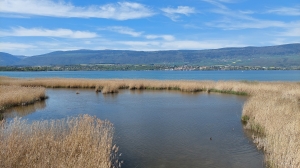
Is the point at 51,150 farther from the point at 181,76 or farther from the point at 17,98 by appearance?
the point at 181,76

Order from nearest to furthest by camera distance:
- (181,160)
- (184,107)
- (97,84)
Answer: (181,160) < (184,107) < (97,84)

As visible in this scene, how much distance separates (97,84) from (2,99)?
1538 centimetres

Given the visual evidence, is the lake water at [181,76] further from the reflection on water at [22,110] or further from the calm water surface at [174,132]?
the reflection on water at [22,110]

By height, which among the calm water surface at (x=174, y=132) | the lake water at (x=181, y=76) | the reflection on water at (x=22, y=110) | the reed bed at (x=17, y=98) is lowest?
the lake water at (x=181, y=76)

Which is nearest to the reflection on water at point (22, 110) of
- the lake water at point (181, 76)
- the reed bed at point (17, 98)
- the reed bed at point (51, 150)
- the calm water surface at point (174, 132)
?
the calm water surface at point (174, 132)

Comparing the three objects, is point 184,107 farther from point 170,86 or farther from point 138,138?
point 170,86

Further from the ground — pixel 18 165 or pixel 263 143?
pixel 18 165

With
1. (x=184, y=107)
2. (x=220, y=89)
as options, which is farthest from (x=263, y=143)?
(x=220, y=89)

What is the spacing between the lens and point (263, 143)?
10.7 meters

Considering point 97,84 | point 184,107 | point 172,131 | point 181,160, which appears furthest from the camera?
point 97,84

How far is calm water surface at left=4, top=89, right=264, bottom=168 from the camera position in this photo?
9.54 meters

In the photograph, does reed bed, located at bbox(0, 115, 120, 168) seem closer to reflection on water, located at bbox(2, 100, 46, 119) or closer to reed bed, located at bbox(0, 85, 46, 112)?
reflection on water, located at bbox(2, 100, 46, 119)

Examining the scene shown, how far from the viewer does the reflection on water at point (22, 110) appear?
55.4ft

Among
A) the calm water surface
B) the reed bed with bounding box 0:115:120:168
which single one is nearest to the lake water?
the calm water surface
